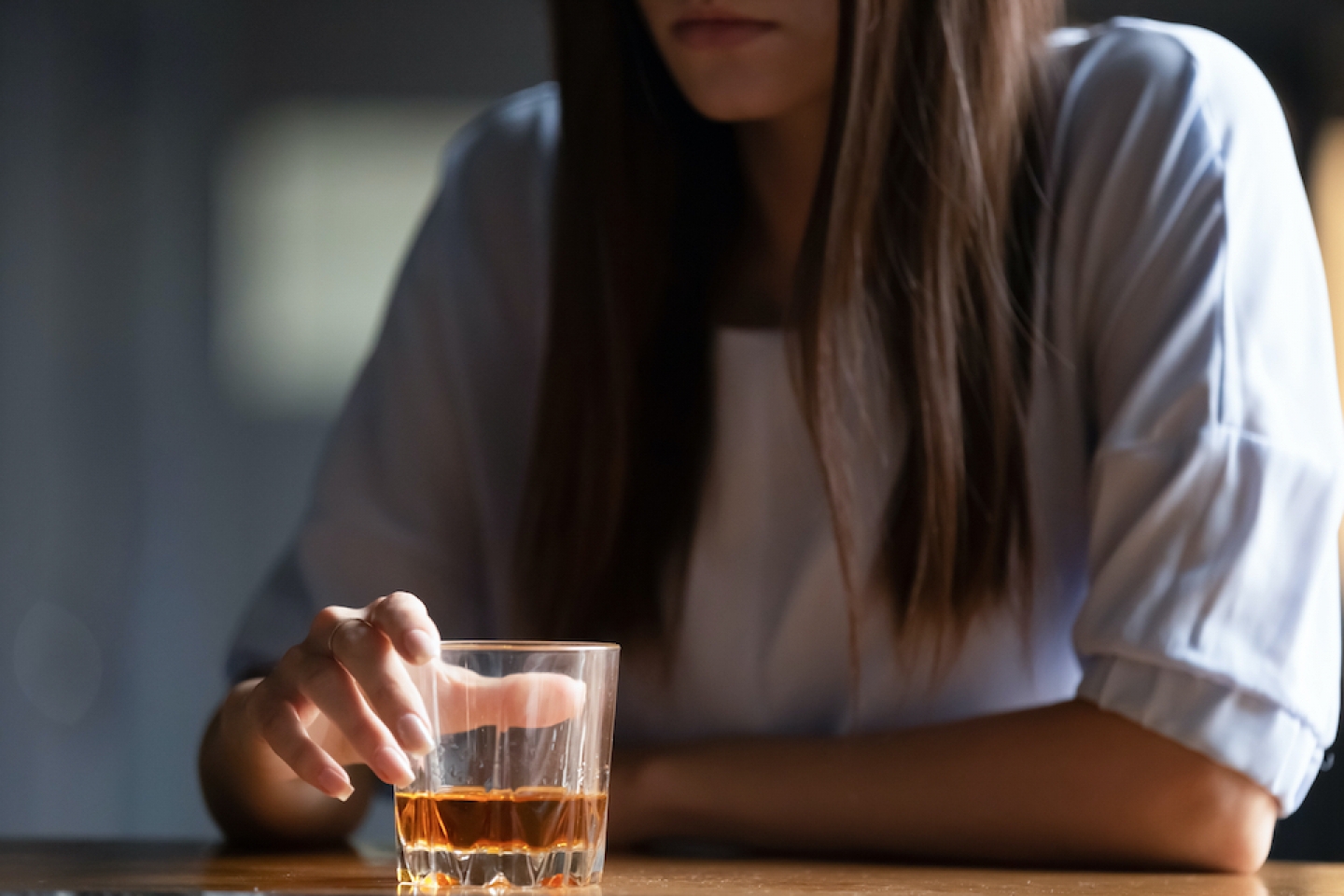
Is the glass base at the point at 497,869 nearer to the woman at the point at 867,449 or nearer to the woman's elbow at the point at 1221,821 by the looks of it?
the woman at the point at 867,449

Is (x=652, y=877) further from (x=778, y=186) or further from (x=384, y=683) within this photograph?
(x=778, y=186)

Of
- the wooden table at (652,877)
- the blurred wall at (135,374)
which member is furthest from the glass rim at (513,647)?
the blurred wall at (135,374)

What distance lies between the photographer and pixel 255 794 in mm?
929

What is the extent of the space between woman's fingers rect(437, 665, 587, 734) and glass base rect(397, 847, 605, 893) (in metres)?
0.06

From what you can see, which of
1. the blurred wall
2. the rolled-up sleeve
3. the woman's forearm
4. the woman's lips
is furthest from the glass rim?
the blurred wall

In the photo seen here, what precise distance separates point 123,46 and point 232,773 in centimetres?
357

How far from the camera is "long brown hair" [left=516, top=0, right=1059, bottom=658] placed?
1.02 m

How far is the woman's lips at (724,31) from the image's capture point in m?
1.04

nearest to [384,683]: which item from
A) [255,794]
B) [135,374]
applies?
[255,794]

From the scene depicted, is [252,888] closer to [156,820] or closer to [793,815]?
[793,815]

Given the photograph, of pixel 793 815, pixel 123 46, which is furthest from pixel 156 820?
pixel 793 815

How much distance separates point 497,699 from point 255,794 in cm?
37

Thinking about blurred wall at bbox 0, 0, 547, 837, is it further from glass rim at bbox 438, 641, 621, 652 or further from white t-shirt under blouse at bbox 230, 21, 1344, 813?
glass rim at bbox 438, 641, 621, 652

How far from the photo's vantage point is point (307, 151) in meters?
4.25
